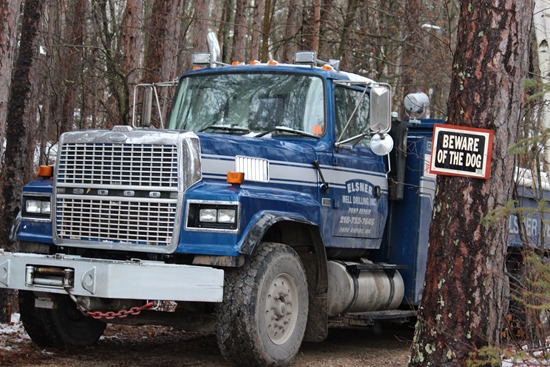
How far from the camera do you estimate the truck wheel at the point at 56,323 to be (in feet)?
29.6

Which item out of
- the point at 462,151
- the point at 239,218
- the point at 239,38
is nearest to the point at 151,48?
the point at 239,38

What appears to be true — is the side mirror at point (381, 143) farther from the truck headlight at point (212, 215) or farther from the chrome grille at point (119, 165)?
the chrome grille at point (119, 165)

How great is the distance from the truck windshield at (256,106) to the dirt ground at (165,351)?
86.3 inches

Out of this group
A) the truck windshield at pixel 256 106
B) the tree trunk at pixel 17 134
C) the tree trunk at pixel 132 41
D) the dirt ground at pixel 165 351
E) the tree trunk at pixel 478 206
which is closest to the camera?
the tree trunk at pixel 478 206

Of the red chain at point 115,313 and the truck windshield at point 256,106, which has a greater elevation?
the truck windshield at point 256,106

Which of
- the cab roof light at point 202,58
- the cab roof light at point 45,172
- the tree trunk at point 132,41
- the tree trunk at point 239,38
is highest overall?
the tree trunk at point 239,38

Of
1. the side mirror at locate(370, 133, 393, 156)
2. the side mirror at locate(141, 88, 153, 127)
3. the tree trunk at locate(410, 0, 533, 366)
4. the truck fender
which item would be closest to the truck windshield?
the side mirror at locate(141, 88, 153, 127)

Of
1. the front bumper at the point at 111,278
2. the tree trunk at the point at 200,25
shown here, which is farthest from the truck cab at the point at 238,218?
the tree trunk at the point at 200,25

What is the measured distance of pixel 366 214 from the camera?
997 centimetres

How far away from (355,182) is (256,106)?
1.27m

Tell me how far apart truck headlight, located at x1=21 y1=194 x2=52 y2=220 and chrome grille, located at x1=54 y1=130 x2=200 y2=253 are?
0.16 m

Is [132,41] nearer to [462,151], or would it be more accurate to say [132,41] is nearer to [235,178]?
[235,178]

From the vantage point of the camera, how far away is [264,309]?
8.10 m

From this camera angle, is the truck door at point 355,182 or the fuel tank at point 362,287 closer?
the fuel tank at point 362,287
